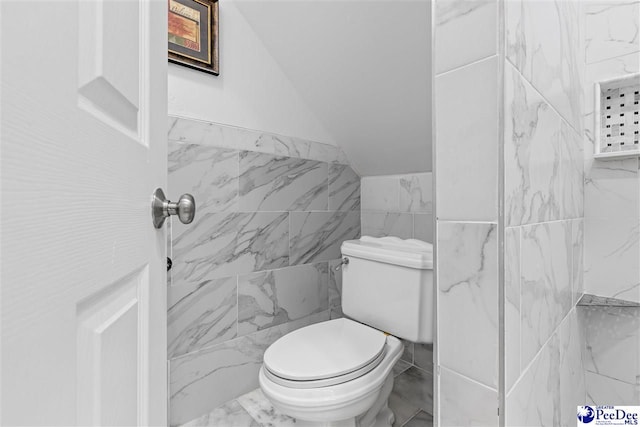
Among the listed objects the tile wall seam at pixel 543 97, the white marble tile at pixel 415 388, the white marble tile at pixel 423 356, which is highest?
the tile wall seam at pixel 543 97

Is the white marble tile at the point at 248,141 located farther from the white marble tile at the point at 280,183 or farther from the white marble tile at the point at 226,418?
the white marble tile at the point at 226,418

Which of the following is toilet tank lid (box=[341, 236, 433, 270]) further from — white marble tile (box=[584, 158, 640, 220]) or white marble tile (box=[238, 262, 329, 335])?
white marble tile (box=[584, 158, 640, 220])

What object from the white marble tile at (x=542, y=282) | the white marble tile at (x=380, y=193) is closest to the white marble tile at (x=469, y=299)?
the white marble tile at (x=542, y=282)

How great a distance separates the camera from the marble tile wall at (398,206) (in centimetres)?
172

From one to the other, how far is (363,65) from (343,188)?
71cm

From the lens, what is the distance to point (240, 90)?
1.57 m

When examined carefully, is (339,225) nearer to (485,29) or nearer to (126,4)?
(485,29)

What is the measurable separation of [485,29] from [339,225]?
1.43 meters

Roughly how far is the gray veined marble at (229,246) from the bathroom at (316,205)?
10 mm

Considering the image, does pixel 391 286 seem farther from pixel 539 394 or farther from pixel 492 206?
pixel 492 206

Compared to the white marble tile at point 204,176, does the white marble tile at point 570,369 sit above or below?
below

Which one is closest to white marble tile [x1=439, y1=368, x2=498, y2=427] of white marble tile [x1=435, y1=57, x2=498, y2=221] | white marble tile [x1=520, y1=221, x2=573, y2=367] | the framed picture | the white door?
white marble tile [x1=520, y1=221, x2=573, y2=367]

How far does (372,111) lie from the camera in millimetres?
1665

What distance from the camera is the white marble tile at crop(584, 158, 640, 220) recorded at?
3.97ft
